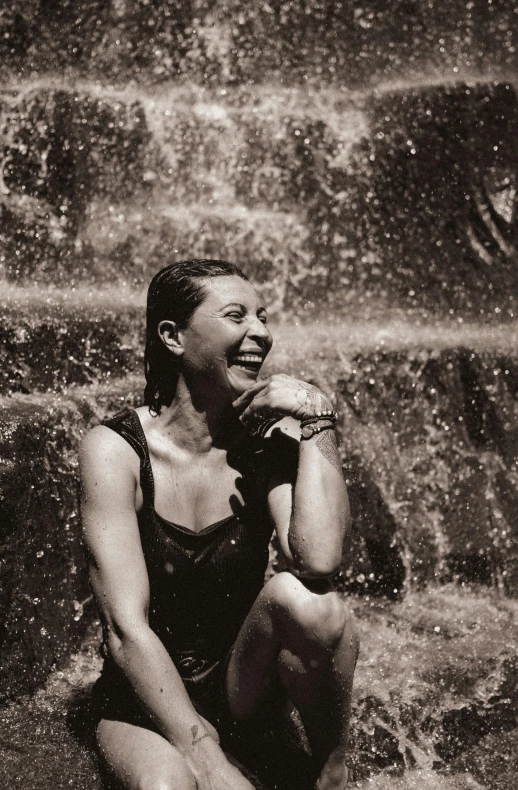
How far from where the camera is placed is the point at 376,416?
16.9 ft

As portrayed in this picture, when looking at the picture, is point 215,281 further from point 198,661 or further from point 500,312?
point 500,312

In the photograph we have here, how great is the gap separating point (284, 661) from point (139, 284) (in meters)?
3.67

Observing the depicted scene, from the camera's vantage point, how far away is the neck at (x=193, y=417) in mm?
3227

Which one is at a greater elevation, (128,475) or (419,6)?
(419,6)

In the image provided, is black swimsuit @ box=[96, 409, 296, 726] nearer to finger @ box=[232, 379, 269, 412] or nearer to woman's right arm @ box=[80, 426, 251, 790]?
woman's right arm @ box=[80, 426, 251, 790]

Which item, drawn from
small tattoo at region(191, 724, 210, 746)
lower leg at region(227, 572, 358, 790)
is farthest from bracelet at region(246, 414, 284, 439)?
small tattoo at region(191, 724, 210, 746)

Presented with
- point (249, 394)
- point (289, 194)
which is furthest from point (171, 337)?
point (289, 194)

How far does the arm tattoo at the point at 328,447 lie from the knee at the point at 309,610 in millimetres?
412

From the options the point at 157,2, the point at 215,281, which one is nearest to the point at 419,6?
the point at 157,2

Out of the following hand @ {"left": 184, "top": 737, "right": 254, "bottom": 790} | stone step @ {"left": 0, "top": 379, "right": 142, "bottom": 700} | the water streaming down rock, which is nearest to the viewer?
hand @ {"left": 184, "top": 737, "right": 254, "bottom": 790}

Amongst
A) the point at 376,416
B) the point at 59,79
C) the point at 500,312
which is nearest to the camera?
the point at 376,416

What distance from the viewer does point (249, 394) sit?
3203 millimetres

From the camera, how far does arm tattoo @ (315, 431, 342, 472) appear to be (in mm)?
3053

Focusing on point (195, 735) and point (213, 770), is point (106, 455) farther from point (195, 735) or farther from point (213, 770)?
point (213, 770)
